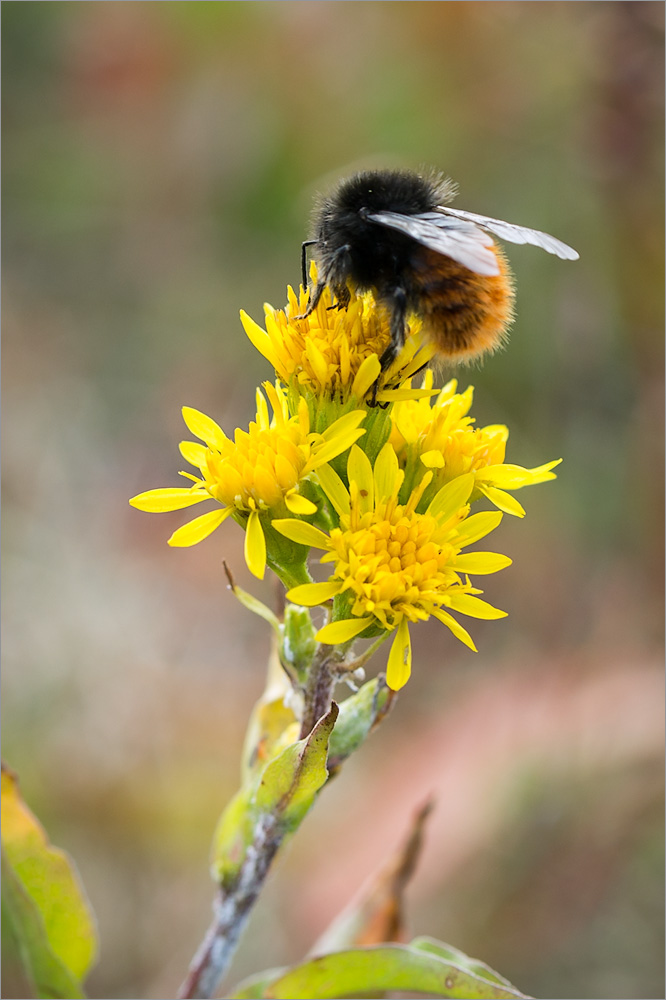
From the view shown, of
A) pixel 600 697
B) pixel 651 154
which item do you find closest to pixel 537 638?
pixel 600 697

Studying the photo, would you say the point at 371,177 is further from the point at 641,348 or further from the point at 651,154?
the point at 651,154

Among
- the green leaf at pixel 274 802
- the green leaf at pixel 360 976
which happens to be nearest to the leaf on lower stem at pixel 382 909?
the green leaf at pixel 360 976

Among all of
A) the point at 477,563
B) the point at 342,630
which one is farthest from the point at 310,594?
the point at 477,563

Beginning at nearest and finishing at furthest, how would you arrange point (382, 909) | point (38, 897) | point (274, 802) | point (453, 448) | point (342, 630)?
point (342, 630) < point (274, 802) < point (453, 448) < point (38, 897) < point (382, 909)

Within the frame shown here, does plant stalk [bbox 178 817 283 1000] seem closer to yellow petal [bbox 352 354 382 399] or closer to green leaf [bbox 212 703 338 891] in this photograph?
green leaf [bbox 212 703 338 891]

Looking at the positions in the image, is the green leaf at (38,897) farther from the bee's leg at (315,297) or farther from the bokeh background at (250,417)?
the bee's leg at (315,297)

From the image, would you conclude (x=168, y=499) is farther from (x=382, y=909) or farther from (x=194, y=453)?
(x=382, y=909)

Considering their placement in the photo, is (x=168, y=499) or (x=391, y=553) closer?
(x=391, y=553)
